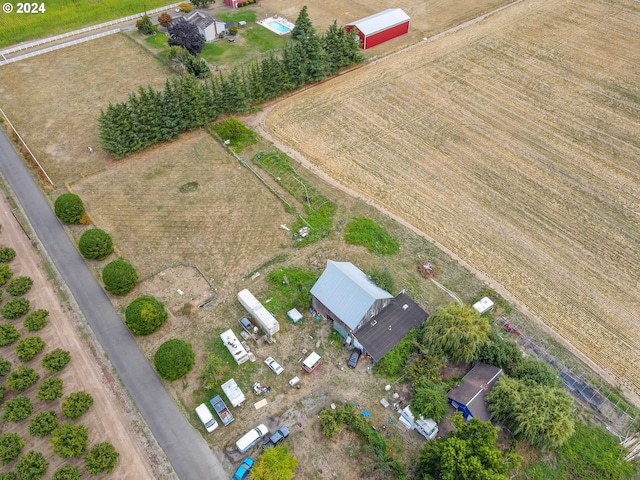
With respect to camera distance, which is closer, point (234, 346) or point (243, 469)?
point (243, 469)

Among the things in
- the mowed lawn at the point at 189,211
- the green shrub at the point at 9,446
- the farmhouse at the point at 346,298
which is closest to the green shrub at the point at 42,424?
the green shrub at the point at 9,446

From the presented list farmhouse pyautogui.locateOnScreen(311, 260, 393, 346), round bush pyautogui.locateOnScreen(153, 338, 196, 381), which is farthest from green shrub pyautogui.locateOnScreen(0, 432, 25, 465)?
farmhouse pyautogui.locateOnScreen(311, 260, 393, 346)

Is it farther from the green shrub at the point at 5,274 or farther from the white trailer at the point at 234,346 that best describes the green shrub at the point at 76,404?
the green shrub at the point at 5,274

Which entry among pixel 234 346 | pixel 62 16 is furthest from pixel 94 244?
pixel 62 16

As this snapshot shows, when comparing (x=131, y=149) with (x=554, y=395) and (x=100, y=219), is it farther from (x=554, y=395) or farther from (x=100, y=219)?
(x=554, y=395)

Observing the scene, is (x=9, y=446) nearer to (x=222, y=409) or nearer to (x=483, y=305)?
(x=222, y=409)

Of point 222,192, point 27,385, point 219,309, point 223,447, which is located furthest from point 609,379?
point 27,385

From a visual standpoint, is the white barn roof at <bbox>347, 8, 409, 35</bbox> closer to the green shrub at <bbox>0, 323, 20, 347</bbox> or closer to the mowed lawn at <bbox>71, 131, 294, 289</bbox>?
the mowed lawn at <bbox>71, 131, 294, 289</bbox>
